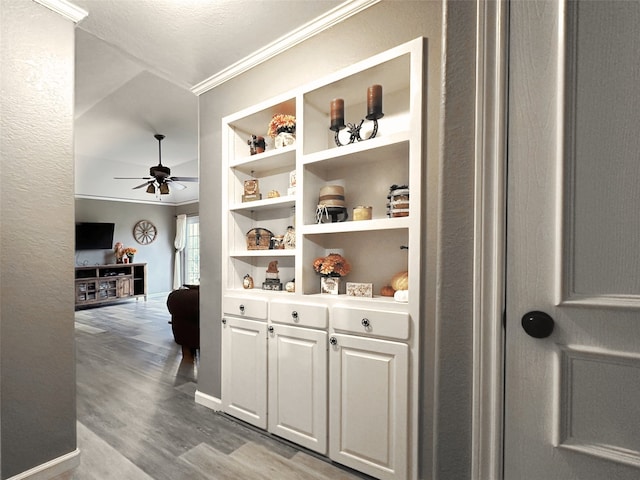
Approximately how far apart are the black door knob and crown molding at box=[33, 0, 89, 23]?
2568 millimetres

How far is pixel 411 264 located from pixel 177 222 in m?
8.34

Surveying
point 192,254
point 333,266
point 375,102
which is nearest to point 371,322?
point 333,266

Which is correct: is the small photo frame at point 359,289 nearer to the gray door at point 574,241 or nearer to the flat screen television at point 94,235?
the gray door at point 574,241

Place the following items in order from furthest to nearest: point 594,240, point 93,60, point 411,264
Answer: point 93,60 < point 411,264 < point 594,240

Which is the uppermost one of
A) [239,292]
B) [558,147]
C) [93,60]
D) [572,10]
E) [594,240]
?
[93,60]

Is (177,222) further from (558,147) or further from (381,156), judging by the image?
(558,147)

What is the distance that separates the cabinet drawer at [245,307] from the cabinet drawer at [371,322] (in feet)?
1.79

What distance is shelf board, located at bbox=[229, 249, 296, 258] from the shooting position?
1.99 metres

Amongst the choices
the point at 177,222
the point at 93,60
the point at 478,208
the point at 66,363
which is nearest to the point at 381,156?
the point at 478,208

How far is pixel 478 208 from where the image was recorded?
3.16 ft

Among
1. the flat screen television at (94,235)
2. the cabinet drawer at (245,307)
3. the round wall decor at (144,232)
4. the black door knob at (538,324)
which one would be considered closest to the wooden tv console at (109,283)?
the flat screen television at (94,235)

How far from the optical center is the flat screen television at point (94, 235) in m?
6.84

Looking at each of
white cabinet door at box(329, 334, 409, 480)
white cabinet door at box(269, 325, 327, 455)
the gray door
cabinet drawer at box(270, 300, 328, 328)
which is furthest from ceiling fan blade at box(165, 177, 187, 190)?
the gray door

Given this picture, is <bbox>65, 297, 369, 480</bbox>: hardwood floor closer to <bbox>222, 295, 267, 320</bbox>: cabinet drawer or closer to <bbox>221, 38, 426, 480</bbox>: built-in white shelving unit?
<bbox>221, 38, 426, 480</bbox>: built-in white shelving unit
